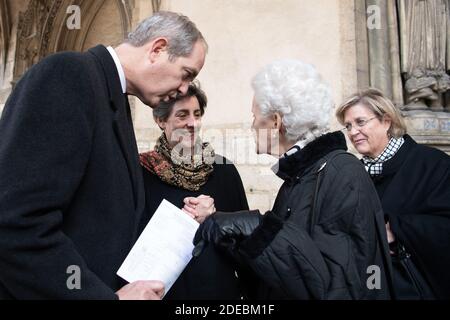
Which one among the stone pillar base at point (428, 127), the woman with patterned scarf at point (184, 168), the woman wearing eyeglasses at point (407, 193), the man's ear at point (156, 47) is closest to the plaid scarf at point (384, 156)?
the woman wearing eyeglasses at point (407, 193)

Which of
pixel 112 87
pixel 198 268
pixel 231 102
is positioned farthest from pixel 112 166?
pixel 231 102

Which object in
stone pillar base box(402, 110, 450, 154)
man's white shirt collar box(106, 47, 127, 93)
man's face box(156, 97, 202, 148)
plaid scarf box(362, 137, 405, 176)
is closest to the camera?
man's white shirt collar box(106, 47, 127, 93)

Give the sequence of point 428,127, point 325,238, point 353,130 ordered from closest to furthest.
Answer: point 325,238 < point 353,130 < point 428,127

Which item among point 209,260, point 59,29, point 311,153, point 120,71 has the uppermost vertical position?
point 59,29

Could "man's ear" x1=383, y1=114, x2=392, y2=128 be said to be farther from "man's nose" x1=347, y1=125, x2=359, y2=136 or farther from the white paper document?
the white paper document

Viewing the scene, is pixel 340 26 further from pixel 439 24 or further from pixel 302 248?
Result: pixel 302 248

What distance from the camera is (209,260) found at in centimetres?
136

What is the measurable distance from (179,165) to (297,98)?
2.02 feet

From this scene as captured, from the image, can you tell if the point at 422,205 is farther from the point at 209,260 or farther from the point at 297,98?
the point at 209,260

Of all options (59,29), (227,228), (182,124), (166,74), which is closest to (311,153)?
(227,228)

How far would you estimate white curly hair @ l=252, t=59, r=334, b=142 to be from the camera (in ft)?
4.05

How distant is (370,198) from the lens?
1127 millimetres

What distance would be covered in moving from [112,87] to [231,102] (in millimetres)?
2325

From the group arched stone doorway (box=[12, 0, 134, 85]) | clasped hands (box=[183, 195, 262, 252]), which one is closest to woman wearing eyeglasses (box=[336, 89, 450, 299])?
clasped hands (box=[183, 195, 262, 252])
